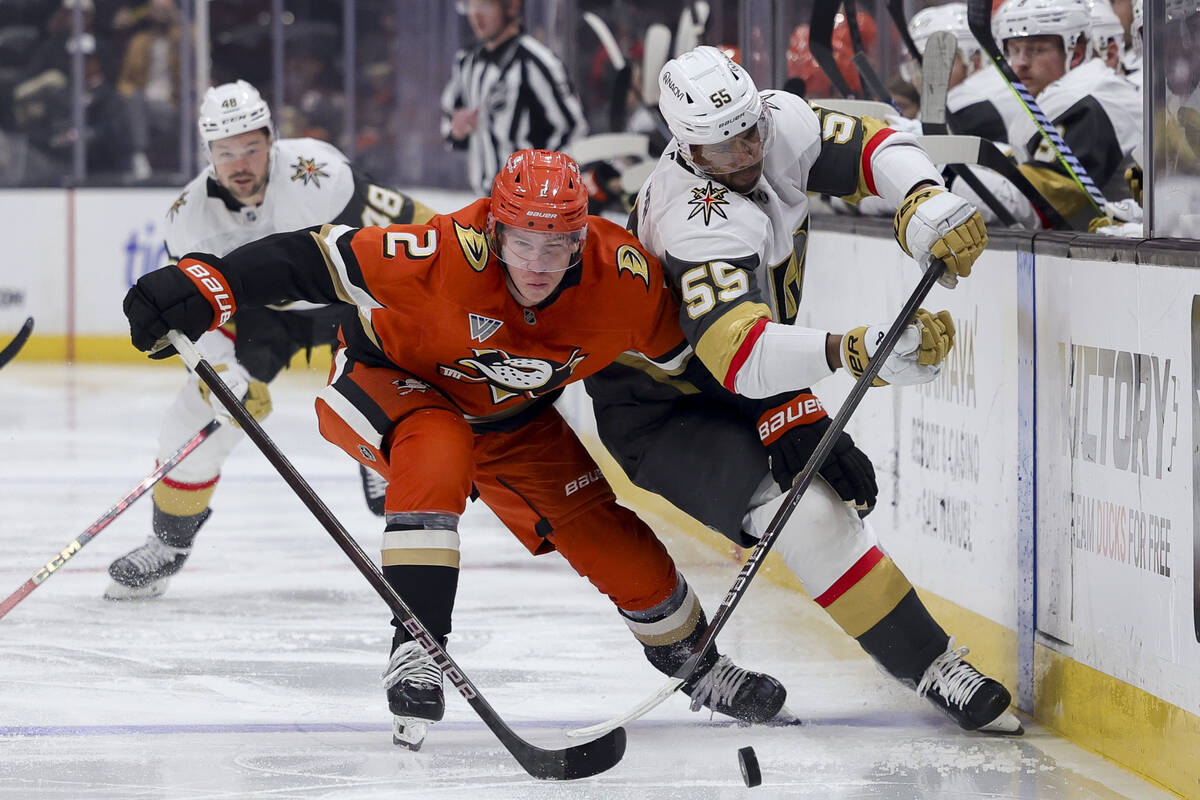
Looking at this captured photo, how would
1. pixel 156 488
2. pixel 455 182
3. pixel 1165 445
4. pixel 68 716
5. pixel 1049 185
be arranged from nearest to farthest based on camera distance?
pixel 1165 445
pixel 68 716
pixel 1049 185
pixel 156 488
pixel 455 182

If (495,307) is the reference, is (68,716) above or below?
below

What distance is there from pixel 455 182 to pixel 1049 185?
5689mm

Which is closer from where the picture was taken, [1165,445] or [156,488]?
[1165,445]

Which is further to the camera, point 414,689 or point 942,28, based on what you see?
point 942,28

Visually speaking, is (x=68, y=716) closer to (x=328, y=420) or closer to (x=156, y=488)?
(x=328, y=420)

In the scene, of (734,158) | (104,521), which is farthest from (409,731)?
(104,521)

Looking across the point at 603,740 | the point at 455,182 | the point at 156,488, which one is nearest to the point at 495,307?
the point at 603,740

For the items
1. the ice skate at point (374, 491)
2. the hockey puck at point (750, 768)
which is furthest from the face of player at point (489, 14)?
the hockey puck at point (750, 768)

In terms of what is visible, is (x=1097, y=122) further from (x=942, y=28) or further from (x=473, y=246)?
(x=473, y=246)

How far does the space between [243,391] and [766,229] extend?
5.05ft

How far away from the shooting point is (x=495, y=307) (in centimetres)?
260

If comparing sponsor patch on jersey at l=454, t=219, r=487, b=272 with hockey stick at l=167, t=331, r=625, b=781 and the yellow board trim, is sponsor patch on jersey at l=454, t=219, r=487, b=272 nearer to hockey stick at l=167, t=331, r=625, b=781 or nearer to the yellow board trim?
hockey stick at l=167, t=331, r=625, b=781

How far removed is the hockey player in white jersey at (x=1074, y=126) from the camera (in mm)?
3459

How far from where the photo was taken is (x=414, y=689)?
2.50m
